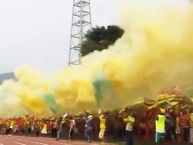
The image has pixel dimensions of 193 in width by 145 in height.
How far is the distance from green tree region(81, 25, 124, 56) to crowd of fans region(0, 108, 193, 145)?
28.6 feet

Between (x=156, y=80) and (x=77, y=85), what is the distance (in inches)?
404

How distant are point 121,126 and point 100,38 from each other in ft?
82.0

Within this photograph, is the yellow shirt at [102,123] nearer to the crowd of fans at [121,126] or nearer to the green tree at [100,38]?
the crowd of fans at [121,126]

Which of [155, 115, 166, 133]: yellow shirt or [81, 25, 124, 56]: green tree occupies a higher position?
[81, 25, 124, 56]: green tree

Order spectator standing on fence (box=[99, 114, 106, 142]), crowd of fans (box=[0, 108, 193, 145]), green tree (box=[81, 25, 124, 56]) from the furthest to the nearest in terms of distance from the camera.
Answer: green tree (box=[81, 25, 124, 56])
spectator standing on fence (box=[99, 114, 106, 142])
crowd of fans (box=[0, 108, 193, 145])

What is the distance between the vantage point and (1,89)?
189 feet

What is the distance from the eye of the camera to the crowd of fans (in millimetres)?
22656

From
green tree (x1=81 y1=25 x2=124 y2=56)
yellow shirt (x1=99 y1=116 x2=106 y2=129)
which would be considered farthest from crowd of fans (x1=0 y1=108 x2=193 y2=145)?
green tree (x1=81 y1=25 x2=124 y2=56)

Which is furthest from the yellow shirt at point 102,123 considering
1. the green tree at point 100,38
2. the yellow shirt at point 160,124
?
the green tree at point 100,38

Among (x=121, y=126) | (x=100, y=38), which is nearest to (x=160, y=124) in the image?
(x=121, y=126)

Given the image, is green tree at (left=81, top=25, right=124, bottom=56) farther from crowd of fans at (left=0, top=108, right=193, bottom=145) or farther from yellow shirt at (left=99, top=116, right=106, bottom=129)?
yellow shirt at (left=99, top=116, right=106, bottom=129)

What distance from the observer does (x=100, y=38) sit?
52.6 meters

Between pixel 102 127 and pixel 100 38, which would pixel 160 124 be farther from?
pixel 100 38

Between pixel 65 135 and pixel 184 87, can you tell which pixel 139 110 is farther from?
pixel 65 135
